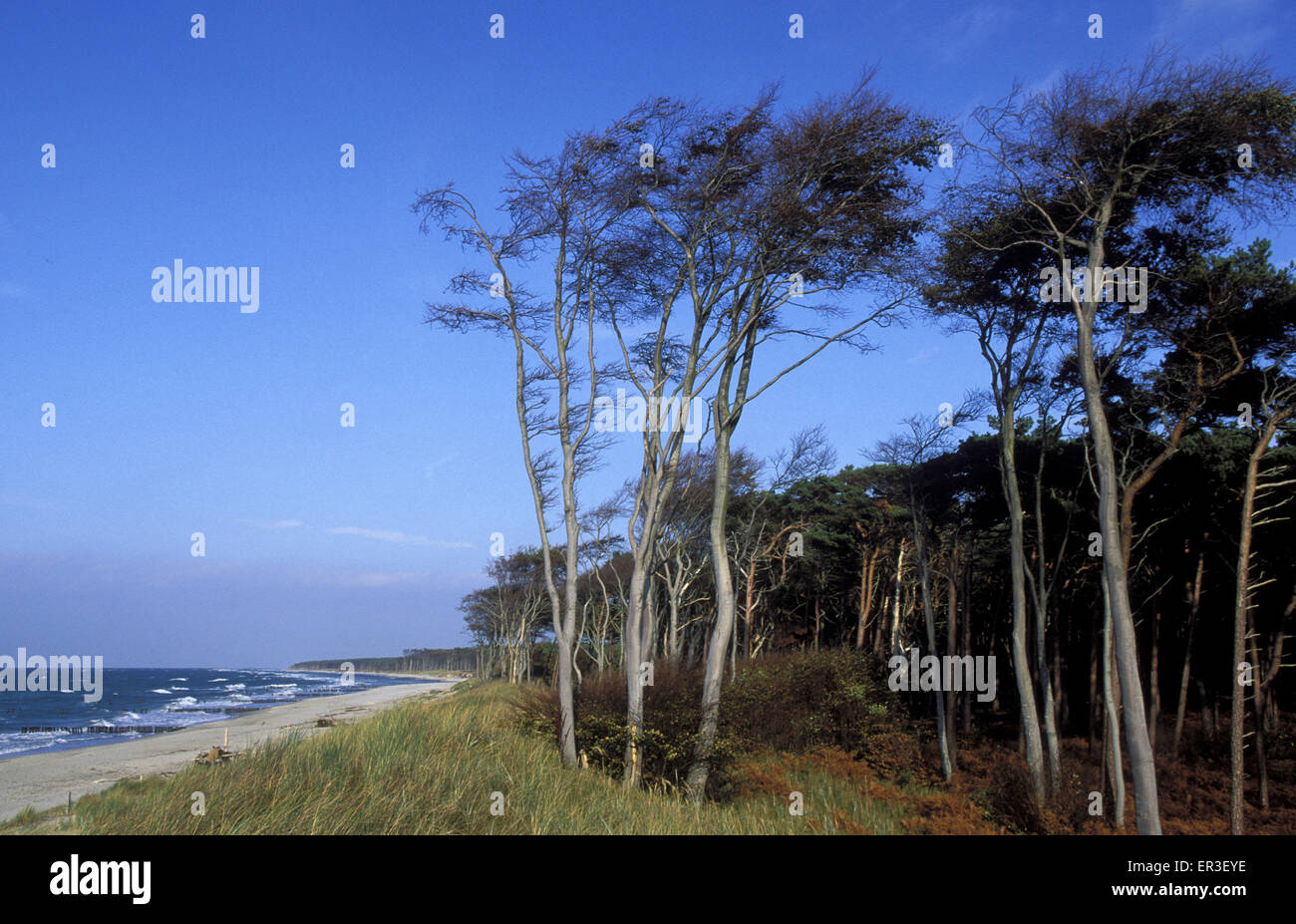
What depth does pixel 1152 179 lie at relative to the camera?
12.9 metres

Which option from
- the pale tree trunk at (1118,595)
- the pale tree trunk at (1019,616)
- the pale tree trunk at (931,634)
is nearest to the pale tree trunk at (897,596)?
the pale tree trunk at (931,634)

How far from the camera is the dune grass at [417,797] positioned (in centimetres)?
699

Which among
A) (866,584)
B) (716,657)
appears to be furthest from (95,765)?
(866,584)

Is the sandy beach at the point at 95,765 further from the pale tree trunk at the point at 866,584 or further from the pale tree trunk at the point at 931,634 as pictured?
the pale tree trunk at the point at 866,584

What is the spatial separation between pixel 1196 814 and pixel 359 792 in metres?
19.3

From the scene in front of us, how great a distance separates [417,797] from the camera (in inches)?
309

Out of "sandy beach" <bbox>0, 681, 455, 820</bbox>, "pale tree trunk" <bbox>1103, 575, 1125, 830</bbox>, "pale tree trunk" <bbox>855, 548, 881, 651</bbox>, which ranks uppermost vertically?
"pale tree trunk" <bbox>855, 548, 881, 651</bbox>

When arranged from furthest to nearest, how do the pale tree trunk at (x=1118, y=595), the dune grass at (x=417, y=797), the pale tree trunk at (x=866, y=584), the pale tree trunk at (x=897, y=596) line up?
the pale tree trunk at (x=866, y=584), the pale tree trunk at (x=897, y=596), the pale tree trunk at (x=1118, y=595), the dune grass at (x=417, y=797)

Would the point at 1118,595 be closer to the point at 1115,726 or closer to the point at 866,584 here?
the point at 1115,726

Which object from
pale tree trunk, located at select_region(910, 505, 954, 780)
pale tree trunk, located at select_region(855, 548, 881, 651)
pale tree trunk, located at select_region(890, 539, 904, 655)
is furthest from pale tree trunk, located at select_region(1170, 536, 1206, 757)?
pale tree trunk, located at select_region(855, 548, 881, 651)

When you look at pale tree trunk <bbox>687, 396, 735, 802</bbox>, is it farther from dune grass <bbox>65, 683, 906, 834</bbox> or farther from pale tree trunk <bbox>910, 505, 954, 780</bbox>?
pale tree trunk <bbox>910, 505, 954, 780</bbox>

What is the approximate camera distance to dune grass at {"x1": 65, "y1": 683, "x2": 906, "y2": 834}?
22.9ft

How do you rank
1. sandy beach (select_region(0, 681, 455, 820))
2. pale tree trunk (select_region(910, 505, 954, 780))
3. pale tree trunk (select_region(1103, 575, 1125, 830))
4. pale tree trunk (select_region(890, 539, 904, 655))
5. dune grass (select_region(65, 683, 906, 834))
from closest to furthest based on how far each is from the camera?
1. dune grass (select_region(65, 683, 906, 834))
2. pale tree trunk (select_region(1103, 575, 1125, 830))
3. sandy beach (select_region(0, 681, 455, 820))
4. pale tree trunk (select_region(910, 505, 954, 780))
5. pale tree trunk (select_region(890, 539, 904, 655))
